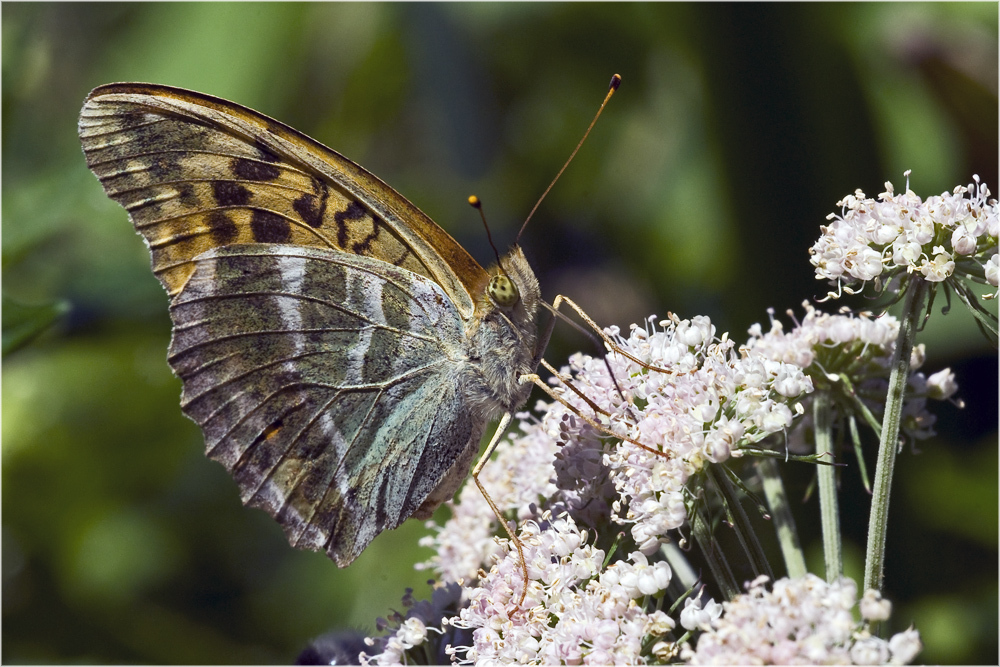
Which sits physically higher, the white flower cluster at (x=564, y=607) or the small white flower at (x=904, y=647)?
the white flower cluster at (x=564, y=607)

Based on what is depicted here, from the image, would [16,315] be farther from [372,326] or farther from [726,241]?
[726,241]

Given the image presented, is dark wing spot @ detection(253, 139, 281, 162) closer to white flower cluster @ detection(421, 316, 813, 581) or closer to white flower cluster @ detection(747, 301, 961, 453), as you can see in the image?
white flower cluster @ detection(421, 316, 813, 581)

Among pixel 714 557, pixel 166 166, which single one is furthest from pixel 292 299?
pixel 714 557

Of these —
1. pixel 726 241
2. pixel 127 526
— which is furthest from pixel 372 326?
pixel 127 526

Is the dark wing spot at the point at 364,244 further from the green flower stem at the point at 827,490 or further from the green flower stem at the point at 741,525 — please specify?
the green flower stem at the point at 827,490

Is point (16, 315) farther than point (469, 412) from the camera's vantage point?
Yes

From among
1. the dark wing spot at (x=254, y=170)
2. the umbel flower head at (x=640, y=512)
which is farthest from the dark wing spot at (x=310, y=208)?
the umbel flower head at (x=640, y=512)

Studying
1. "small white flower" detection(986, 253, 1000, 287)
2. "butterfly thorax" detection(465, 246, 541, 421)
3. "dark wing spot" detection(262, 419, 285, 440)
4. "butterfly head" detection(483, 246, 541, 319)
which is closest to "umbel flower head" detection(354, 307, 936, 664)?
"butterfly thorax" detection(465, 246, 541, 421)
